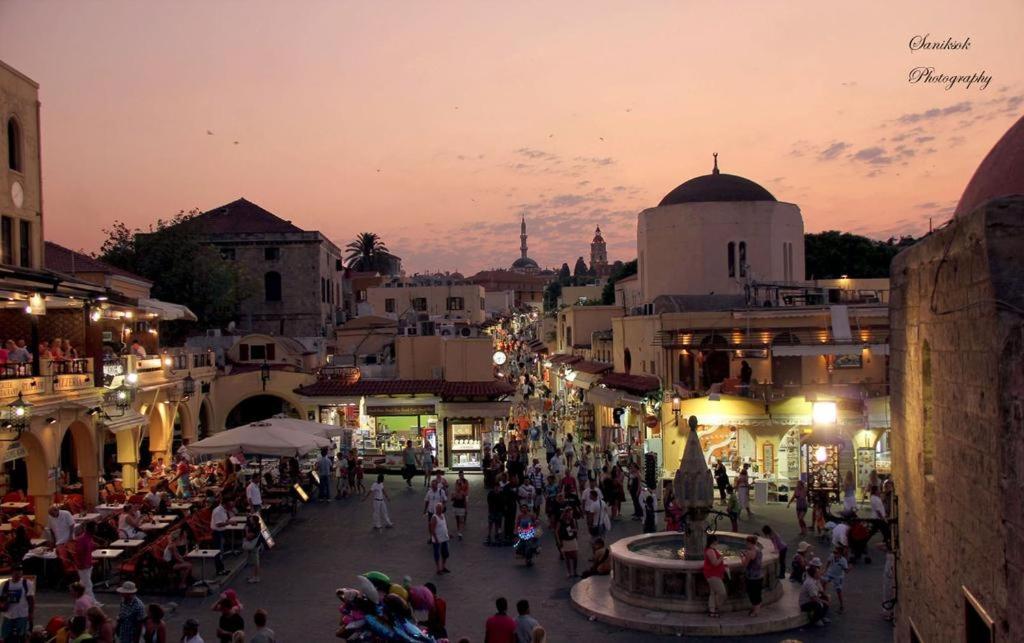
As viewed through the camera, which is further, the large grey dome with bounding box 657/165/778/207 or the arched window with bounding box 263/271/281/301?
the arched window with bounding box 263/271/281/301

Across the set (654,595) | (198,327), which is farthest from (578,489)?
(198,327)

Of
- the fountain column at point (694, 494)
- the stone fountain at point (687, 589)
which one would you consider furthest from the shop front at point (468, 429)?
the fountain column at point (694, 494)

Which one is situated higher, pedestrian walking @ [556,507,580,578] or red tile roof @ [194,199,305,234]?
red tile roof @ [194,199,305,234]

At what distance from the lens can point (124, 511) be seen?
20938 millimetres

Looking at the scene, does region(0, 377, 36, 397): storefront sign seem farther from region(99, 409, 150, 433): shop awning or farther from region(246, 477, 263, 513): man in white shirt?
region(246, 477, 263, 513): man in white shirt

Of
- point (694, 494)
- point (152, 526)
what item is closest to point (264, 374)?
point (152, 526)

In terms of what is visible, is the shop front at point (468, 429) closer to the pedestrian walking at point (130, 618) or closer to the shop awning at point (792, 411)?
the shop awning at point (792, 411)

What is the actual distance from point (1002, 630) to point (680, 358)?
25243 mm

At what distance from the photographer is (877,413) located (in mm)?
27625

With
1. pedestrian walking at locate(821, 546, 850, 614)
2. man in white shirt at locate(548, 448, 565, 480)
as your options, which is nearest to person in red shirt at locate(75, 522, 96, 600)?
pedestrian walking at locate(821, 546, 850, 614)

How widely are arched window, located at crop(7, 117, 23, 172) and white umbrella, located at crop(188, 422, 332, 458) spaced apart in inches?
362

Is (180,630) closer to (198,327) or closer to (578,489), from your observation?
(578,489)

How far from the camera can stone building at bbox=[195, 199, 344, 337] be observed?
5728 cm

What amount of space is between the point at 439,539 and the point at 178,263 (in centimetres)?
2953
